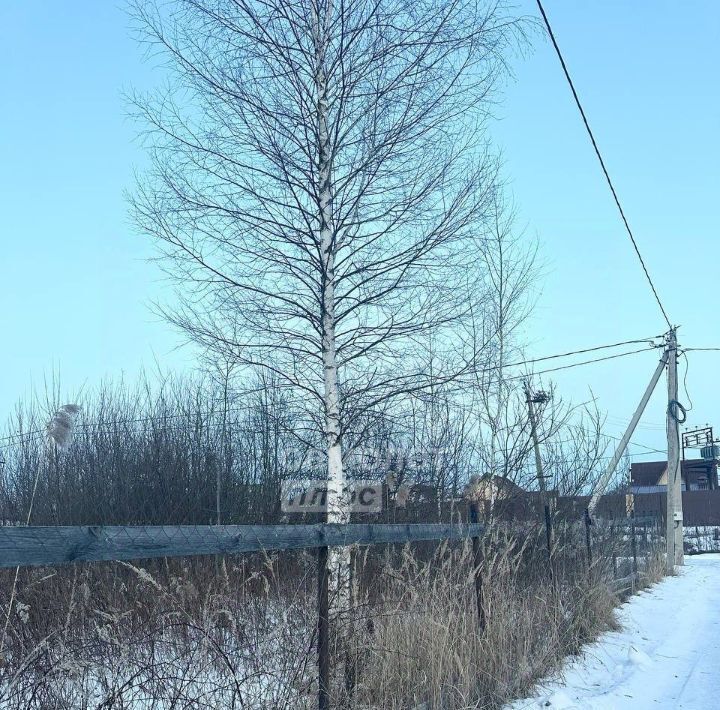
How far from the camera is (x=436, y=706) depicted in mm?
4984

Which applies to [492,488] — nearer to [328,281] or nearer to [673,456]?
[328,281]

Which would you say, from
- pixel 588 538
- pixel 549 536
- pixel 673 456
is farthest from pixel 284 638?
pixel 673 456

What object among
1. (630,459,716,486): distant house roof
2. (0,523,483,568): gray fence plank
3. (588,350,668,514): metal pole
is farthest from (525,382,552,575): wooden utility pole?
(630,459,716,486): distant house roof

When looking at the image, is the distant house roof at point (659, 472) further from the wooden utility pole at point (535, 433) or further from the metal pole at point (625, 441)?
the wooden utility pole at point (535, 433)

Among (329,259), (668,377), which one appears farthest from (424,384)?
(668,377)

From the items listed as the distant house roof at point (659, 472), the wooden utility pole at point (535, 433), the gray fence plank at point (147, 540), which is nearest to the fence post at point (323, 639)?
A: the gray fence plank at point (147, 540)

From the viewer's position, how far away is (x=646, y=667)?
708 cm

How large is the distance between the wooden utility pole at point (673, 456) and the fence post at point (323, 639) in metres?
17.5

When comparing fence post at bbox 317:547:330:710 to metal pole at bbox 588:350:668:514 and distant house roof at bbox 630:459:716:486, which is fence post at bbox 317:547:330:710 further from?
distant house roof at bbox 630:459:716:486

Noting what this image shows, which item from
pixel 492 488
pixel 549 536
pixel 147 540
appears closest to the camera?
pixel 147 540

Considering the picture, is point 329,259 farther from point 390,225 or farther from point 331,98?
point 331,98

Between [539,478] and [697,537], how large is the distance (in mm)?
23104

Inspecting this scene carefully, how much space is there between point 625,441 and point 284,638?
15211 millimetres

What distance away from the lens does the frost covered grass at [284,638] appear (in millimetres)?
3682
